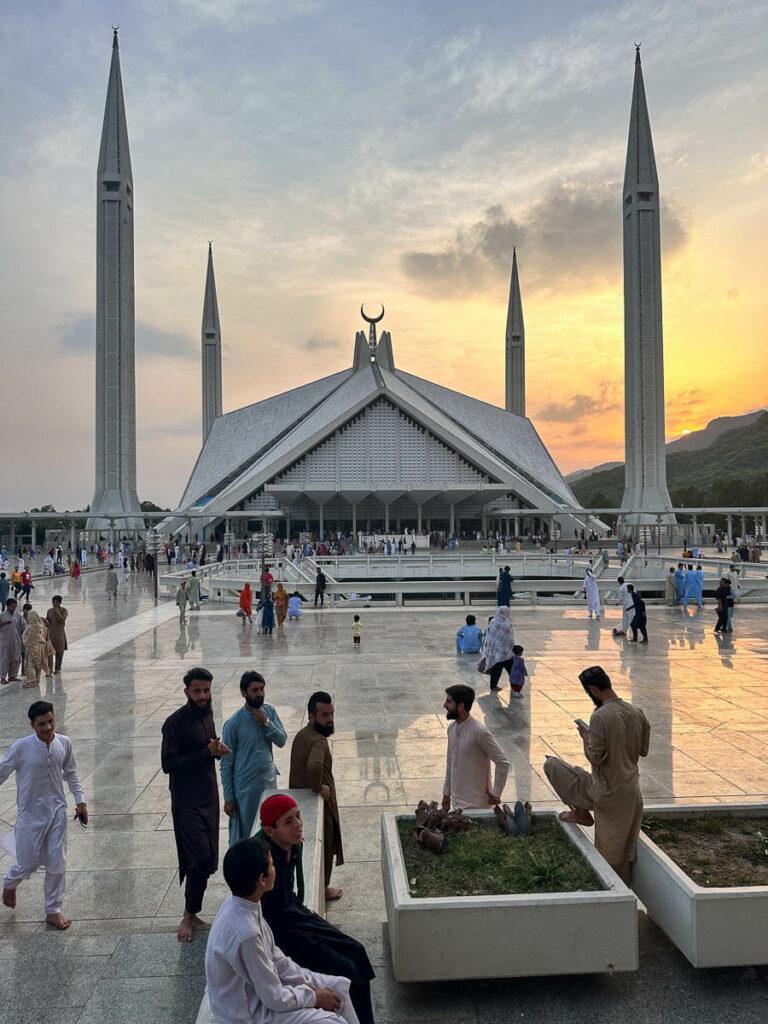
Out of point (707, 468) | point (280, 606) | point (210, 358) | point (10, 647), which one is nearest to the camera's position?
point (10, 647)

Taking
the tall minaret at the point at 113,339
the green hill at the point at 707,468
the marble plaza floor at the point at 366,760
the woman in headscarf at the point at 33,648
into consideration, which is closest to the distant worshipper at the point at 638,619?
the marble plaza floor at the point at 366,760

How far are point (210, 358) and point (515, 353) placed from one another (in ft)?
82.4

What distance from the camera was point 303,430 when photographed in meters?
39.6

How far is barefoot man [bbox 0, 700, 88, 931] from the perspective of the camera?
314 centimetres

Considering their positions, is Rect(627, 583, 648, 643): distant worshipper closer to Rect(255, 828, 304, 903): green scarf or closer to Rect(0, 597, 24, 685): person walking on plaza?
Rect(0, 597, 24, 685): person walking on plaza

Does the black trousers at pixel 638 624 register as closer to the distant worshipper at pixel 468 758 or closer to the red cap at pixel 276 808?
the distant worshipper at pixel 468 758

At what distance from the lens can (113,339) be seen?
37.3 metres

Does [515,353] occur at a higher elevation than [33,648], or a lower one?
higher

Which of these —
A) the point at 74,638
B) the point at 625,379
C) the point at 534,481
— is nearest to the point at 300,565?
the point at 74,638

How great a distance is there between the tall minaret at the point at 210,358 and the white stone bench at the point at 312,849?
5735 cm

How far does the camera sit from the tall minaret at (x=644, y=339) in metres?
39.2

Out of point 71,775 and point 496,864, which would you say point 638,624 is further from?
point 71,775

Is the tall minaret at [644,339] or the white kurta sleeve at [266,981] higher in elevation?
the tall minaret at [644,339]

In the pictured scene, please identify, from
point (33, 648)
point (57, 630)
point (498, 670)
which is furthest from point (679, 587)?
point (33, 648)
